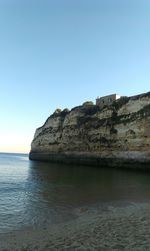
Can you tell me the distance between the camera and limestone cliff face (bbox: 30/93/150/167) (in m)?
45.6

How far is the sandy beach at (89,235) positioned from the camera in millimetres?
7941

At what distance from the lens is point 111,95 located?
60844 millimetres

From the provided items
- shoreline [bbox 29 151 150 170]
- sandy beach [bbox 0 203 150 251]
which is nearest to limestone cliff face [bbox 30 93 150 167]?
shoreline [bbox 29 151 150 170]

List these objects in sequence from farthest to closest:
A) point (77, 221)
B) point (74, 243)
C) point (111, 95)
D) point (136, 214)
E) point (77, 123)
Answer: point (77, 123) → point (111, 95) → point (136, 214) → point (77, 221) → point (74, 243)

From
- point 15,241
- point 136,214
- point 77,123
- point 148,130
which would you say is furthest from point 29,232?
point 77,123

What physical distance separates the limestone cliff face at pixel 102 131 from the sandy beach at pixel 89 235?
31670 millimetres

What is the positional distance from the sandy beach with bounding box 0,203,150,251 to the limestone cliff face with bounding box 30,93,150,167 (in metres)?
31.7

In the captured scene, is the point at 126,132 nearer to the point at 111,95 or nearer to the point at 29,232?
the point at 111,95

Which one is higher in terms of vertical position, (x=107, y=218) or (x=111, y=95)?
(x=111, y=95)

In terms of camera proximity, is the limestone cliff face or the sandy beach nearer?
the sandy beach

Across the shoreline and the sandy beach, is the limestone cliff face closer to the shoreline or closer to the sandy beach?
the shoreline

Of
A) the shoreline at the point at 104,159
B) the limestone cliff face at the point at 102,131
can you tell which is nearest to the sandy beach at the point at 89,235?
the shoreline at the point at 104,159

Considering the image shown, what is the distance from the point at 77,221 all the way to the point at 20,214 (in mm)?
3364

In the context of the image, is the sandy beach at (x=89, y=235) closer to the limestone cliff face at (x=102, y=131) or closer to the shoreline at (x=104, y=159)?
the shoreline at (x=104, y=159)
